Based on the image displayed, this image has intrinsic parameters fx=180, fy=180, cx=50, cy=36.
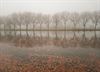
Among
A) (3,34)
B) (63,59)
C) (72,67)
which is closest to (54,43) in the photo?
(63,59)

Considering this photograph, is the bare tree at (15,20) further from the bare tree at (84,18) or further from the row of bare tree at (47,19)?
the bare tree at (84,18)

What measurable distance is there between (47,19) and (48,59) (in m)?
0.51

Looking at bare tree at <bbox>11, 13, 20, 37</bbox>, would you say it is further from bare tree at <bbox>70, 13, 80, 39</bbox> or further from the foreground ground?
bare tree at <bbox>70, 13, 80, 39</bbox>

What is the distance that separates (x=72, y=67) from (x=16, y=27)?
0.88m

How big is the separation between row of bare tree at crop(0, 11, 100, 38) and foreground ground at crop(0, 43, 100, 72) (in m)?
0.27

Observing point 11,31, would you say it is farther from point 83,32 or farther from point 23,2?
point 83,32

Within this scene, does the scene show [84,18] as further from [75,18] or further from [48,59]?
[48,59]

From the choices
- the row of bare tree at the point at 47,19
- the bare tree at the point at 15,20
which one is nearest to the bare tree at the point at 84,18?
the row of bare tree at the point at 47,19

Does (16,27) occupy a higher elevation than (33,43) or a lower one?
higher

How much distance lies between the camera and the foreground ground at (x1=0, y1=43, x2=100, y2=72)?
2.22 m

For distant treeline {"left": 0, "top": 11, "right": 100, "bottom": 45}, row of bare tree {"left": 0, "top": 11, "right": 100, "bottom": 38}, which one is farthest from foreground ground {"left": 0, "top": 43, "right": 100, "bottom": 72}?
row of bare tree {"left": 0, "top": 11, "right": 100, "bottom": 38}

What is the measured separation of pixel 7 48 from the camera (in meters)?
2.34

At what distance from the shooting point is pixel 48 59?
89.3 inches

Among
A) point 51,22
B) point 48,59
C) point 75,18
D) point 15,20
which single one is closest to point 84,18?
point 75,18
